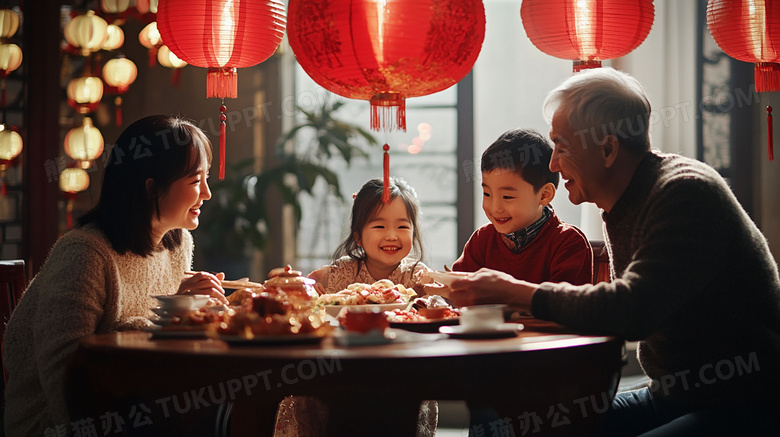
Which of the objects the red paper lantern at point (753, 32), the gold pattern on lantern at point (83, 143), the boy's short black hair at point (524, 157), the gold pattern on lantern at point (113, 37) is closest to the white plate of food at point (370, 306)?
the boy's short black hair at point (524, 157)

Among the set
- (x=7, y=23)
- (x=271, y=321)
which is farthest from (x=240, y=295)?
(x=7, y=23)

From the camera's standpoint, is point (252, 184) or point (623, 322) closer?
point (623, 322)

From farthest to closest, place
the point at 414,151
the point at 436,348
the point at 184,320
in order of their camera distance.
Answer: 1. the point at 414,151
2. the point at 184,320
3. the point at 436,348

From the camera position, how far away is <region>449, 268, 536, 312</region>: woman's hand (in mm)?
1379

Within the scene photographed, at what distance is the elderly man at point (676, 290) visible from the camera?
127 cm

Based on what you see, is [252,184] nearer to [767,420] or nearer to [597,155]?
[597,155]

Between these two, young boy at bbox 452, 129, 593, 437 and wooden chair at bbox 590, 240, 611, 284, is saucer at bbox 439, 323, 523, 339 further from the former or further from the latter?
wooden chair at bbox 590, 240, 611, 284

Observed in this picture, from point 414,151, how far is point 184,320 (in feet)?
8.61

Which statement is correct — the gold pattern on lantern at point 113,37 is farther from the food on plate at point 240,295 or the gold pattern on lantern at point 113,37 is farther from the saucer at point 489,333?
the saucer at point 489,333

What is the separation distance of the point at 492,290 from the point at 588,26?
1.12 meters

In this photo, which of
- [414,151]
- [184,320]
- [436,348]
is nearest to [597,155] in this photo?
[436,348]

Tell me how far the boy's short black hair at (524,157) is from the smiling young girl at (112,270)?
0.80m

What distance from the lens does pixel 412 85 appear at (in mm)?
1738

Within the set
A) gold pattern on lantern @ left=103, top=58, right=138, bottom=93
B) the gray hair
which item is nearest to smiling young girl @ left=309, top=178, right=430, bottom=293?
the gray hair
